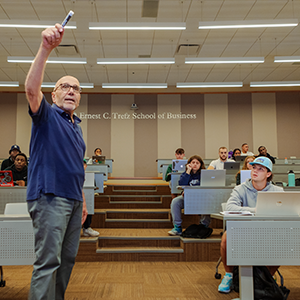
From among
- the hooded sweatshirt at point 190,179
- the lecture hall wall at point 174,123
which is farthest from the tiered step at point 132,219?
the lecture hall wall at point 174,123

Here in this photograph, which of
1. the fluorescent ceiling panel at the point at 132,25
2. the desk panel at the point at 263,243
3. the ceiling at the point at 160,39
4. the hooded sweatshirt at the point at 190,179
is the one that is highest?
the ceiling at the point at 160,39

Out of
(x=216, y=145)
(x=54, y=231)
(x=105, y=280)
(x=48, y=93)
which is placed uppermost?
(x=48, y=93)

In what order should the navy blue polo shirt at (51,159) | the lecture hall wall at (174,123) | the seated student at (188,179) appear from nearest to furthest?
the navy blue polo shirt at (51,159), the seated student at (188,179), the lecture hall wall at (174,123)

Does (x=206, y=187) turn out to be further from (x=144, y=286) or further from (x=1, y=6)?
(x=1, y=6)

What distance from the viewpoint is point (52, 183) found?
1417 mm

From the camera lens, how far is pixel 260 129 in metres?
11.0

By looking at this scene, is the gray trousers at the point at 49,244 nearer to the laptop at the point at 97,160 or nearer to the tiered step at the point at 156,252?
the tiered step at the point at 156,252

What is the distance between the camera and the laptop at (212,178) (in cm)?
418

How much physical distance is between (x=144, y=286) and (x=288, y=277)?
147 centimetres

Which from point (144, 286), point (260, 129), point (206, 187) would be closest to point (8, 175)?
point (144, 286)

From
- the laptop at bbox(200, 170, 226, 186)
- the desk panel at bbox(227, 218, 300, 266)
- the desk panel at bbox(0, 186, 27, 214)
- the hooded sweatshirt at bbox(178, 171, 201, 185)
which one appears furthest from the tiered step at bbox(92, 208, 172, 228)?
the desk panel at bbox(227, 218, 300, 266)

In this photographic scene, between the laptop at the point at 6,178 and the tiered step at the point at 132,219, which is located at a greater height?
the laptop at the point at 6,178

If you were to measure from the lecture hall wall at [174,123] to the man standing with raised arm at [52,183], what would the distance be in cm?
937

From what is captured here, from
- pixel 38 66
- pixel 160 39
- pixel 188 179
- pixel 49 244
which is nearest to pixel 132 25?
pixel 160 39
